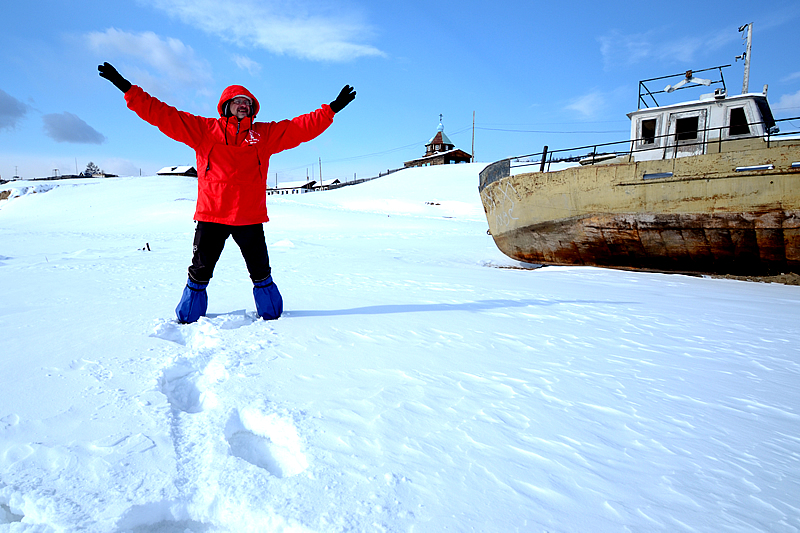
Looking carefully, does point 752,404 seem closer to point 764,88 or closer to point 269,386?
point 269,386

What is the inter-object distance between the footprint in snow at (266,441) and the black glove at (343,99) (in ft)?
7.97

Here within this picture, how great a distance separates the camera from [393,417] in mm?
1546

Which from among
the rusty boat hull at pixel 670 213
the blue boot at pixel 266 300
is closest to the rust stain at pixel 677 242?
the rusty boat hull at pixel 670 213

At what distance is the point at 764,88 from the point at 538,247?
5309mm

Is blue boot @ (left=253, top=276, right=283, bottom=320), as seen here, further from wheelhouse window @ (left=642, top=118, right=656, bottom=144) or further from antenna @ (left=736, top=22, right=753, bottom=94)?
antenna @ (left=736, top=22, right=753, bottom=94)

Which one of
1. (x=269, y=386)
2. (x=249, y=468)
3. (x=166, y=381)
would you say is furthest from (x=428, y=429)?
(x=166, y=381)

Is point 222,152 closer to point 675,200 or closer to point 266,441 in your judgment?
point 266,441

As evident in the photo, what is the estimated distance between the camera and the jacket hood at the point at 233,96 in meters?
2.81

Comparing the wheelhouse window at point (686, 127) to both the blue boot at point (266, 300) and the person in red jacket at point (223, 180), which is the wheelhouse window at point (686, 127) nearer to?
the person in red jacket at point (223, 180)

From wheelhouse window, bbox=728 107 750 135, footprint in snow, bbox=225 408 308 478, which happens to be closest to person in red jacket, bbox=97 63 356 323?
footprint in snow, bbox=225 408 308 478

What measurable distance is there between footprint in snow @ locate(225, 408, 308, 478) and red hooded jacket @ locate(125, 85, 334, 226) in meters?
1.68

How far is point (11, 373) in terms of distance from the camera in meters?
1.78

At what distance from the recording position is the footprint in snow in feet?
4.26

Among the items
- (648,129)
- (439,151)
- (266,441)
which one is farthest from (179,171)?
(266,441)
